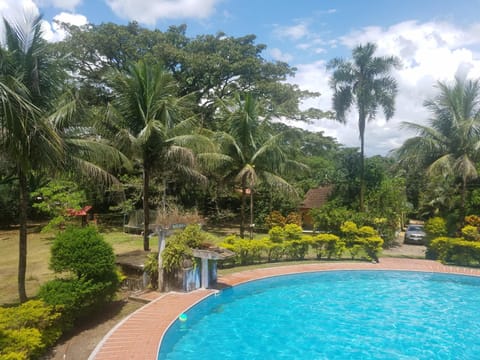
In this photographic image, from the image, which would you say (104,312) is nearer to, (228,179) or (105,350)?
(105,350)

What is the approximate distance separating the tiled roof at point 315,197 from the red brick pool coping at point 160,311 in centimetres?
1151

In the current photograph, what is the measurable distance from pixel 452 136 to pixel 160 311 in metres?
16.7

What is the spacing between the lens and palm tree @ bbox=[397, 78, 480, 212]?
16781 millimetres

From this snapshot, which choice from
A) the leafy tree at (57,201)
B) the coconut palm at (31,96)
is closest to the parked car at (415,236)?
the leafy tree at (57,201)

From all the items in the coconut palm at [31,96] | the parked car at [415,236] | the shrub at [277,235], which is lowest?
the parked car at [415,236]

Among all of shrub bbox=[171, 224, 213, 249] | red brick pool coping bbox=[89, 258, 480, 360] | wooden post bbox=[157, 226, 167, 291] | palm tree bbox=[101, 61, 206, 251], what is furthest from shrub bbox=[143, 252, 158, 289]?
palm tree bbox=[101, 61, 206, 251]

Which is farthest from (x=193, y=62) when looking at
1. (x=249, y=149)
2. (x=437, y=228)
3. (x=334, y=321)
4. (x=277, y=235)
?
(x=334, y=321)

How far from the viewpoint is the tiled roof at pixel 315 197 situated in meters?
27.2

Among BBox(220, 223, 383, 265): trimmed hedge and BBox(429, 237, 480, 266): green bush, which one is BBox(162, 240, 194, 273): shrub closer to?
BBox(220, 223, 383, 265): trimmed hedge

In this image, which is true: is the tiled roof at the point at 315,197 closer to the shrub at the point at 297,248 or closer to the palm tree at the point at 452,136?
the palm tree at the point at 452,136

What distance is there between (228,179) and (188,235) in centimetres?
768

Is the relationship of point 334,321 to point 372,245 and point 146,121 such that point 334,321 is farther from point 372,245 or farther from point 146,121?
point 146,121

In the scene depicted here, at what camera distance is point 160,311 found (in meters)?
9.19

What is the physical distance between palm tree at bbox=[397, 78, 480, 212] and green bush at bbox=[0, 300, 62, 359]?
56.7 feet
